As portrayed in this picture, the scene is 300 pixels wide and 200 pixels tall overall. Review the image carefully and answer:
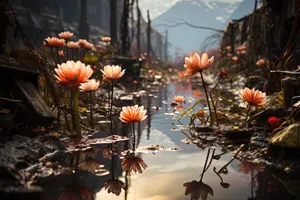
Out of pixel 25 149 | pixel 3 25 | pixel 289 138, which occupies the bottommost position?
pixel 25 149

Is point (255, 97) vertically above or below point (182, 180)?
above

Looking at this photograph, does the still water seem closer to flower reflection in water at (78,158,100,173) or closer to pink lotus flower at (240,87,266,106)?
flower reflection in water at (78,158,100,173)

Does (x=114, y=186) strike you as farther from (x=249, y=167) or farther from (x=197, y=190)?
(x=249, y=167)

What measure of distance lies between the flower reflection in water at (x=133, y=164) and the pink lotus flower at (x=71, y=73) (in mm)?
748

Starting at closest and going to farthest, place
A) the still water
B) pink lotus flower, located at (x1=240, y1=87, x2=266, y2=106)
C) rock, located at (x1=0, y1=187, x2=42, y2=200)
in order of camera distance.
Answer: rock, located at (x1=0, y1=187, x2=42, y2=200) → the still water → pink lotus flower, located at (x1=240, y1=87, x2=266, y2=106)

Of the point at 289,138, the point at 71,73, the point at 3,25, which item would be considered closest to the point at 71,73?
the point at 71,73

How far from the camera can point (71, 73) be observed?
9.09 ft

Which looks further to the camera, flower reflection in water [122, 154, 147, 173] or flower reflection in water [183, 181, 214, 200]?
flower reflection in water [122, 154, 147, 173]

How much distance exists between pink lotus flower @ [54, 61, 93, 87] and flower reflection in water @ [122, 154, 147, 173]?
2.45 feet

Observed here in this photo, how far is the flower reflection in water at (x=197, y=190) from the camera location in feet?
6.23

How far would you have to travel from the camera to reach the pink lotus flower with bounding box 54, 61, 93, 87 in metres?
2.77

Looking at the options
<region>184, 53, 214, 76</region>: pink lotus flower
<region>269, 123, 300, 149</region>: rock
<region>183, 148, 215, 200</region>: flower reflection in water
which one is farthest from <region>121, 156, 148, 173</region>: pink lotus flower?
<region>184, 53, 214, 76</region>: pink lotus flower

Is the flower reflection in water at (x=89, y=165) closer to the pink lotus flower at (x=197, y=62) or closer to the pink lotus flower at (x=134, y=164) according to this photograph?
the pink lotus flower at (x=134, y=164)

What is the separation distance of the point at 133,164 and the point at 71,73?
89 centimetres
